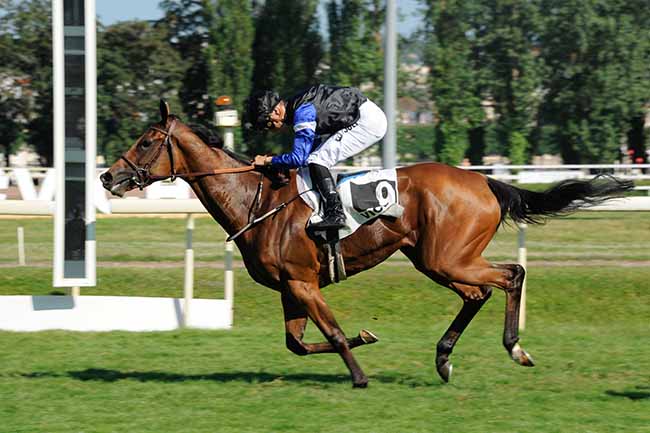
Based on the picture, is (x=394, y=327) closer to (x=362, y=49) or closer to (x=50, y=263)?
(x=50, y=263)

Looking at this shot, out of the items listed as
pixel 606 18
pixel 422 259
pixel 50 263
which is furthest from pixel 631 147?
pixel 422 259

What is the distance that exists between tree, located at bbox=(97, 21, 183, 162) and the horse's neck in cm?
2804

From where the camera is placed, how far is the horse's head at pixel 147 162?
6.07 m

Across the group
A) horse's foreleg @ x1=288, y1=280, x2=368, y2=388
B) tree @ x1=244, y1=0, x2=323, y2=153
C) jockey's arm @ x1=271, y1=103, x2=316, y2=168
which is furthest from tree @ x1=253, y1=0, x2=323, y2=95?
horse's foreleg @ x1=288, y1=280, x2=368, y2=388

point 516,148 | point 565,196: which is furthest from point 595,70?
point 565,196

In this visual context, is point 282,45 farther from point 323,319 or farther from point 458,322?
point 323,319

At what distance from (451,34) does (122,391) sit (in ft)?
102

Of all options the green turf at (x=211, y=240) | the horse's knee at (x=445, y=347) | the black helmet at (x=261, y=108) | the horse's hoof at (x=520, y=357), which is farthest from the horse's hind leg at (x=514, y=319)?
the green turf at (x=211, y=240)

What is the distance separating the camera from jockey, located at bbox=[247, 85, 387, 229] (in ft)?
19.1

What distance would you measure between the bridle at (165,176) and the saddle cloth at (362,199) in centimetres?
51

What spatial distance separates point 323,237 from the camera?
5910mm

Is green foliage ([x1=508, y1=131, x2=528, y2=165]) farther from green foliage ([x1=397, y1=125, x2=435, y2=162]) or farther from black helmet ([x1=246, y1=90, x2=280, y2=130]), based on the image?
black helmet ([x1=246, y1=90, x2=280, y2=130])

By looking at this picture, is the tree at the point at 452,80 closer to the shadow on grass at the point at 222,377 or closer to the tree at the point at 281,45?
the tree at the point at 281,45

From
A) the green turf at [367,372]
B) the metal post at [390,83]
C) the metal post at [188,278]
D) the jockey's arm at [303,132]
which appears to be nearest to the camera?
the green turf at [367,372]
